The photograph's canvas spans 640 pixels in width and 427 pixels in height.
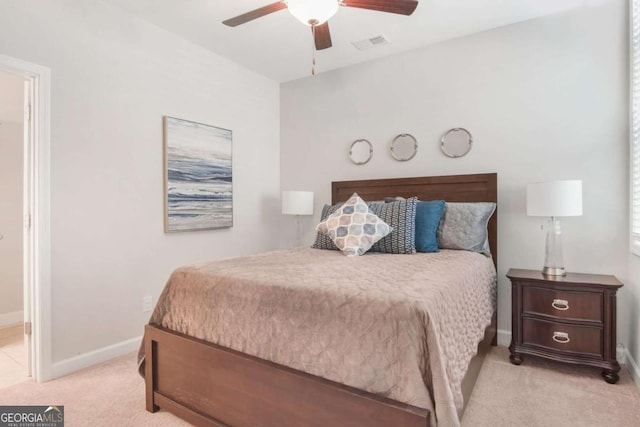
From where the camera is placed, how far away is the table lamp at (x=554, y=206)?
2375 millimetres

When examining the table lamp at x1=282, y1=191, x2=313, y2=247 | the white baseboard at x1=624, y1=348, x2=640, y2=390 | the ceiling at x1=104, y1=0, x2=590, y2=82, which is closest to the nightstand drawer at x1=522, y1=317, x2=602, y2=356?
the white baseboard at x1=624, y1=348, x2=640, y2=390

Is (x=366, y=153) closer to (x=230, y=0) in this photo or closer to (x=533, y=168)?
(x=533, y=168)

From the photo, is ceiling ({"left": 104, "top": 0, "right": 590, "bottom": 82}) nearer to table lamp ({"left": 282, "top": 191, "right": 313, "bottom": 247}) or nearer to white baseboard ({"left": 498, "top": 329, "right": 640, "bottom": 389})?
table lamp ({"left": 282, "top": 191, "right": 313, "bottom": 247})

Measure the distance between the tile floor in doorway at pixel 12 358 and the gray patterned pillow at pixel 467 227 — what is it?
3.18m

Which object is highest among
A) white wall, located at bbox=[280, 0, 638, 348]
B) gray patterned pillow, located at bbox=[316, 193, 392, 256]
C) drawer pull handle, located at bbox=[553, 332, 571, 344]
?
white wall, located at bbox=[280, 0, 638, 348]

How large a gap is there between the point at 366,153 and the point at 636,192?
2.18 meters

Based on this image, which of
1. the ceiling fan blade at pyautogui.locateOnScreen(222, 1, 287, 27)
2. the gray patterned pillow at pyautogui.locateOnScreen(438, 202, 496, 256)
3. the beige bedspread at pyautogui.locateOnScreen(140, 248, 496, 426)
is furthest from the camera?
the gray patterned pillow at pyautogui.locateOnScreen(438, 202, 496, 256)

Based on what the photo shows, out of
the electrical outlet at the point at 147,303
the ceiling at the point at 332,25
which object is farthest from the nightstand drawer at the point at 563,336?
the electrical outlet at the point at 147,303

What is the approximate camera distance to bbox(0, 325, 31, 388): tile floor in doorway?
2338mm

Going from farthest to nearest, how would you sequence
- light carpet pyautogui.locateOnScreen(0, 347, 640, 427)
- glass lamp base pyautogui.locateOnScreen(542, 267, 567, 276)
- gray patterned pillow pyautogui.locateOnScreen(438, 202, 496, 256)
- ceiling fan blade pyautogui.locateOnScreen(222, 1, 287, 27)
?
1. gray patterned pillow pyautogui.locateOnScreen(438, 202, 496, 256)
2. glass lamp base pyautogui.locateOnScreen(542, 267, 567, 276)
3. ceiling fan blade pyautogui.locateOnScreen(222, 1, 287, 27)
4. light carpet pyautogui.locateOnScreen(0, 347, 640, 427)

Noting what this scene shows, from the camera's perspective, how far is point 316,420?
137cm

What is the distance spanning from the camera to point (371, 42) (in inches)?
128

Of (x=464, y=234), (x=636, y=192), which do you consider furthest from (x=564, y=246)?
(x=464, y=234)

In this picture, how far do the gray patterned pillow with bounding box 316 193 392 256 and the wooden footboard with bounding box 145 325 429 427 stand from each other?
120 centimetres
